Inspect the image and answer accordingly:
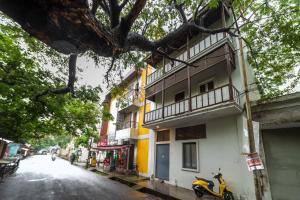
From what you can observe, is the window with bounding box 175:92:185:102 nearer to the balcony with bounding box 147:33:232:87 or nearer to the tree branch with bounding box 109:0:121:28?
the balcony with bounding box 147:33:232:87

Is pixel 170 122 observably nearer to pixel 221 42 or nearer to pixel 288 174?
pixel 221 42

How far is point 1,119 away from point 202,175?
1141cm

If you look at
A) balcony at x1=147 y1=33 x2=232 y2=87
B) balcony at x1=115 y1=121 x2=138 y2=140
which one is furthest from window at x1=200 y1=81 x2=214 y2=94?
balcony at x1=115 y1=121 x2=138 y2=140

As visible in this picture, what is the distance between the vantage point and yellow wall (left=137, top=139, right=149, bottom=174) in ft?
49.7

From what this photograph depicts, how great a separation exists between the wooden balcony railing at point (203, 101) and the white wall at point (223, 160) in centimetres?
132

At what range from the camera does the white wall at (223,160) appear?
8039 mm

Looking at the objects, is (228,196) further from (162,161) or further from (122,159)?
(122,159)

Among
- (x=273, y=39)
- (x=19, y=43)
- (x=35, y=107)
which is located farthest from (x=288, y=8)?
(x=35, y=107)

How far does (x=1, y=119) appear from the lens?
30.6 feet

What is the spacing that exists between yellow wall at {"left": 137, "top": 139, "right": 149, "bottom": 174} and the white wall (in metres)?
4.04

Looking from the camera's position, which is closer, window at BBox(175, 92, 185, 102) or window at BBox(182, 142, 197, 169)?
window at BBox(182, 142, 197, 169)

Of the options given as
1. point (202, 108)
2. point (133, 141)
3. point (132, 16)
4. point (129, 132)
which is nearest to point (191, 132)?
point (202, 108)

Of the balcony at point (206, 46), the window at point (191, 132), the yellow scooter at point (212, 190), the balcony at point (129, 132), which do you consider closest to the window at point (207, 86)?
the balcony at point (206, 46)

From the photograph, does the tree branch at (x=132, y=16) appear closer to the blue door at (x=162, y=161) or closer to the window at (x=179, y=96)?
the window at (x=179, y=96)
